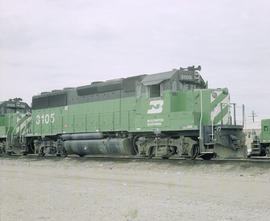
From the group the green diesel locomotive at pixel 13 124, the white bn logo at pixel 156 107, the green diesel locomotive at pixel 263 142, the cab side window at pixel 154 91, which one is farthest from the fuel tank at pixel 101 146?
the green diesel locomotive at pixel 263 142

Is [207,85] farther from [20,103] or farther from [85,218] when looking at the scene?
[20,103]

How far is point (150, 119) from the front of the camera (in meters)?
15.0

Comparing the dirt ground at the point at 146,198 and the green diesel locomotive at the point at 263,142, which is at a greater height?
the green diesel locomotive at the point at 263,142

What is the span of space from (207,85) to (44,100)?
9.45 m

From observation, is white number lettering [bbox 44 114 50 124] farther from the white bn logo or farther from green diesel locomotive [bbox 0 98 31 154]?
the white bn logo

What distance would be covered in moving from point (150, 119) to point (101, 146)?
319 cm

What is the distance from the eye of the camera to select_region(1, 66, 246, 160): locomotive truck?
1394cm

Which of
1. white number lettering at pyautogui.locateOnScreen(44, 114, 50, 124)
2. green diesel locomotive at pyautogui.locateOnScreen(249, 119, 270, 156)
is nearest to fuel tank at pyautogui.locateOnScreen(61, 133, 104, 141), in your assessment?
white number lettering at pyautogui.locateOnScreen(44, 114, 50, 124)

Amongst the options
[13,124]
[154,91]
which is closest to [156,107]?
[154,91]

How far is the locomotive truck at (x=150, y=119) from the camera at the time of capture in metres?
13.9

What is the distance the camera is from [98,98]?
18.2 m

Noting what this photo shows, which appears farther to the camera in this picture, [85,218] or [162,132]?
[162,132]

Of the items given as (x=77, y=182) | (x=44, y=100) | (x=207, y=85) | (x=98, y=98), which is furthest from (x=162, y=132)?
(x=44, y=100)

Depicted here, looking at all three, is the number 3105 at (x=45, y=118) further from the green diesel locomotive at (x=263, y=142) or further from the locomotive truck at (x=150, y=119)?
the green diesel locomotive at (x=263, y=142)
